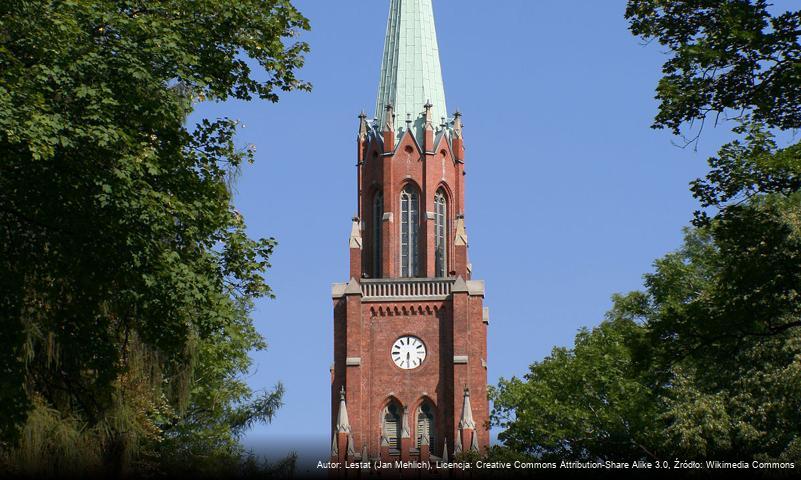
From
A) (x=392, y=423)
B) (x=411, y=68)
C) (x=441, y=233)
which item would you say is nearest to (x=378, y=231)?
(x=441, y=233)

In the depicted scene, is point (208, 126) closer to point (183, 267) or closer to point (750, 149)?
point (183, 267)

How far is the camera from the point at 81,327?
72.1 ft

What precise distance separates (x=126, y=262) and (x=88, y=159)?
179cm

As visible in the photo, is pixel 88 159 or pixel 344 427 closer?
pixel 88 159

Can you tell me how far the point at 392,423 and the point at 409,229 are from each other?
30.2 feet

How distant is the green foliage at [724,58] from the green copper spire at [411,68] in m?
42.0

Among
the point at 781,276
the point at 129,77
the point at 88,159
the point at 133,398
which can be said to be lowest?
the point at 133,398

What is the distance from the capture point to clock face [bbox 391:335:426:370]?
58.5 meters

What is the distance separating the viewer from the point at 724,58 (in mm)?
20578

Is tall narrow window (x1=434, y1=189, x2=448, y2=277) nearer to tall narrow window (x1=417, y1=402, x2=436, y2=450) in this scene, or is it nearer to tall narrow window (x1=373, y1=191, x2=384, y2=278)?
tall narrow window (x1=373, y1=191, x2=384, y2=278)

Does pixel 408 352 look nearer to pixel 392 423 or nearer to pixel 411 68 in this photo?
pixel 392 423

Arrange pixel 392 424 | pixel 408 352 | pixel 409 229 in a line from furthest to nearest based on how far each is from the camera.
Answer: pixel 409 229, pixel 408 352, pixel 392 424

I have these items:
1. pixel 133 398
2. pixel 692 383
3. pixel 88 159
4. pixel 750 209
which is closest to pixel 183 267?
pixel 88 159

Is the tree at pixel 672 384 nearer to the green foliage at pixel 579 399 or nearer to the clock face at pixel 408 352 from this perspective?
the green foliage at pixel 579 399
